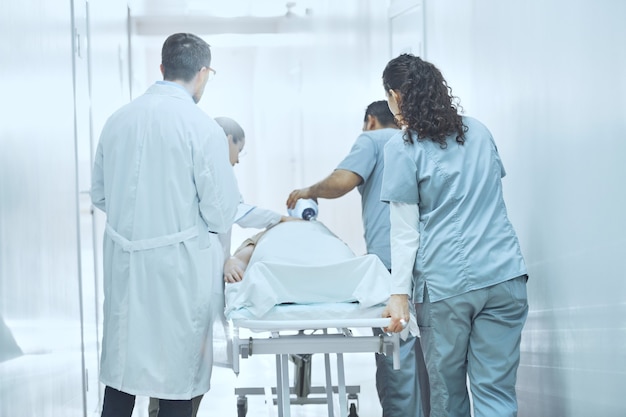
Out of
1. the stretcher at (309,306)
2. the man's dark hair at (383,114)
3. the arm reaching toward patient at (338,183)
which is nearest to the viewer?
the stretcher at (309,306)

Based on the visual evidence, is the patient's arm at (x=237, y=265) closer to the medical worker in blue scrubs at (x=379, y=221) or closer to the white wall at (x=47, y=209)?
the medical worker in blue scrubs at (x=379, y=221)

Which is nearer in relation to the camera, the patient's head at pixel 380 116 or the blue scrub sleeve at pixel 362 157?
the blue scrub sleeve at pixel 362 157

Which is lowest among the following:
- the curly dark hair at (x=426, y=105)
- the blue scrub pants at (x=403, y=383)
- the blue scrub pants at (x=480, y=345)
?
the blue scrub pants at (x=403, y=383)

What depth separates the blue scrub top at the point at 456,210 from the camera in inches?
84.1

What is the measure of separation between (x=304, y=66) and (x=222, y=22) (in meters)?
0.66

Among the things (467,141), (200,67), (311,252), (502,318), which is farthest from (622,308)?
(200,67)

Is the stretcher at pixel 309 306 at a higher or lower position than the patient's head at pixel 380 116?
lower

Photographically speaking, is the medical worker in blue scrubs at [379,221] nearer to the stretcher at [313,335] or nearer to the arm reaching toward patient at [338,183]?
the arm reaching toward patient at [338,183]

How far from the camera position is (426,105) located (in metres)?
2.20

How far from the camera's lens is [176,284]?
239cm

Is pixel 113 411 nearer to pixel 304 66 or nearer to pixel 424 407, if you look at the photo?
pixel 424 407

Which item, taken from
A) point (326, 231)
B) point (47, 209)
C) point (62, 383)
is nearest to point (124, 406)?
point (62, 383)

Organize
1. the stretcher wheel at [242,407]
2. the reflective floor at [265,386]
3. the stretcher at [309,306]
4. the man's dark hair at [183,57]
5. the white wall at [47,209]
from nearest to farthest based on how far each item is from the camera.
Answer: the white wall at [47,209]
the stretcher at [309,306]
the man's dark hair at [183,57]
the stretcher wheel at [242,407]
the reflective floor at [265,386]

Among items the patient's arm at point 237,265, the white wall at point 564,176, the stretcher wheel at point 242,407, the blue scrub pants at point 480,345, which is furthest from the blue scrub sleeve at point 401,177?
the stretcher wheel at point 242,407
